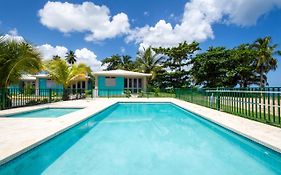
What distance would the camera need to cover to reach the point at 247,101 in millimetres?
7980

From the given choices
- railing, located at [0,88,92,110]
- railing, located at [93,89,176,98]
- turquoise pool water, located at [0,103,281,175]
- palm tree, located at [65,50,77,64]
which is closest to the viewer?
turquoise pool water, located at [0,103,281,175]

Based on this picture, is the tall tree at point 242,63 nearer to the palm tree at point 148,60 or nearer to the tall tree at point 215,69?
the tall tree at point 215,69

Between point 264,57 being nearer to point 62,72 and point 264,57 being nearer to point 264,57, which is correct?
point 264,57

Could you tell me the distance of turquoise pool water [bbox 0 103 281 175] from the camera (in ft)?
12.4

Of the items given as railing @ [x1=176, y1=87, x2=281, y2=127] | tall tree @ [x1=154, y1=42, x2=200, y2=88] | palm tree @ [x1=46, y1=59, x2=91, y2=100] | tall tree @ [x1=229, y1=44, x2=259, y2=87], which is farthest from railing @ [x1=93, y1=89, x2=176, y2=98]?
tall tree @ [x1=229, y1=44, x2=259, y2=87]

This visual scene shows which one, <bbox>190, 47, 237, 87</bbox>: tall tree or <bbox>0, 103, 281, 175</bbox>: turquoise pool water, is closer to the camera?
<bbox>0, 103, 281, 175</bbox>: turquoise pool water

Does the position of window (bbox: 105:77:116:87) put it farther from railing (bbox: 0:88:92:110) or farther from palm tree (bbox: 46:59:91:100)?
palm tree (bbox: 46:59:91:100)

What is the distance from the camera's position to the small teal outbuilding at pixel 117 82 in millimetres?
23219

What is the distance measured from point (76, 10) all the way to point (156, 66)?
16.0m

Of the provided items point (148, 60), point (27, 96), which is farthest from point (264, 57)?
point (27, 96)

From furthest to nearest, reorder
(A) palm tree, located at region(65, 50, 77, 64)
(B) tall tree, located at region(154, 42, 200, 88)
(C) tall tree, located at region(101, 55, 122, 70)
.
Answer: (A) palm tree, located at region(65, 50, 77, 64)
(C) tall tree, located at region(101, 55, 122, 70)
(B) tall tree, located at region(154, 42, 200, 88)

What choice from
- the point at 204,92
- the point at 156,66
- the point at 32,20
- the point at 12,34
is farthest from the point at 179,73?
the point at 12,34

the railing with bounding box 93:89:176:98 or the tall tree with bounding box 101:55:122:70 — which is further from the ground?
the tall tree with bounding box 101:55:122:70

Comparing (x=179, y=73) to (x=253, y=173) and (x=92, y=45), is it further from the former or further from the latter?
(x=253, y=173)
